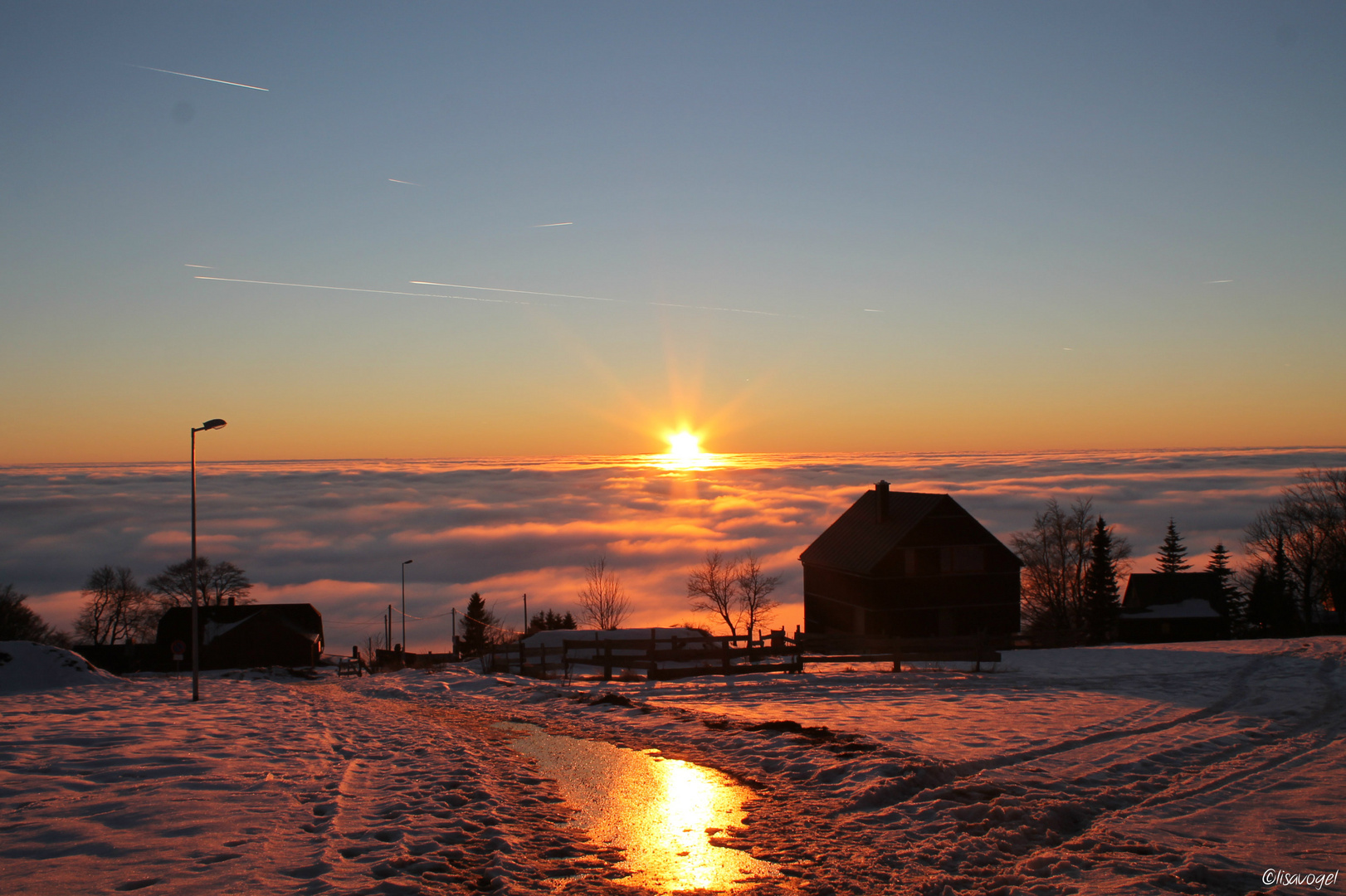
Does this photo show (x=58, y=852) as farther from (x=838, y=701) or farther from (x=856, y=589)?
(x=856, y=589)

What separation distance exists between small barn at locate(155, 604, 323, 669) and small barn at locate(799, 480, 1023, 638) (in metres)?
60.6

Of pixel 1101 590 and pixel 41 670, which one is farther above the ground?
pixel 41 670

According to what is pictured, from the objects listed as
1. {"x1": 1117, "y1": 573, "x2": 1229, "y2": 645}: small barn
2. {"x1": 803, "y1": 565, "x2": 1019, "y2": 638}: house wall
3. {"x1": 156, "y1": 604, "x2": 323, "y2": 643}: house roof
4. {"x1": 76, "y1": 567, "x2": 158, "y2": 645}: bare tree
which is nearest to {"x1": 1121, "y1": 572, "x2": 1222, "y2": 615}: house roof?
{"x1": 1117, "y1": 573, "x2": 1229, "y2": 645}: small barn

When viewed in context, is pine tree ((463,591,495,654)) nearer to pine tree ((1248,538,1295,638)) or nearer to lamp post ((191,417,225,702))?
lamp post ((191,417,225,702))

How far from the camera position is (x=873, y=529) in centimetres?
4978

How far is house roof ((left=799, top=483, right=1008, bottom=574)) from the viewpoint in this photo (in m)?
47.2

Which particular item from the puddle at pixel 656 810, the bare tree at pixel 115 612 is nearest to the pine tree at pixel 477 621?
the bare tree at pixel 115 612

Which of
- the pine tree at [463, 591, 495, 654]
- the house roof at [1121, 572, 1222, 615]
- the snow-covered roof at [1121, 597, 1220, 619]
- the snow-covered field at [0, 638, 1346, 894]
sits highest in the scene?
the snow-covered field at [0, 638, 1346, 894]

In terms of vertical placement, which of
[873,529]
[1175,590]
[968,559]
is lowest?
[1175,590]

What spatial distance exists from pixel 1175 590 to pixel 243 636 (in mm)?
90156

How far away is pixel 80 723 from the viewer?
58.6ft

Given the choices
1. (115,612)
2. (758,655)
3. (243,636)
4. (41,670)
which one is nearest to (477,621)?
(243,636)

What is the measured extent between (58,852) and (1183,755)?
15077 millimetres

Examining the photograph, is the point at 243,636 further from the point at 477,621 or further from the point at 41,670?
the point at 41,670
